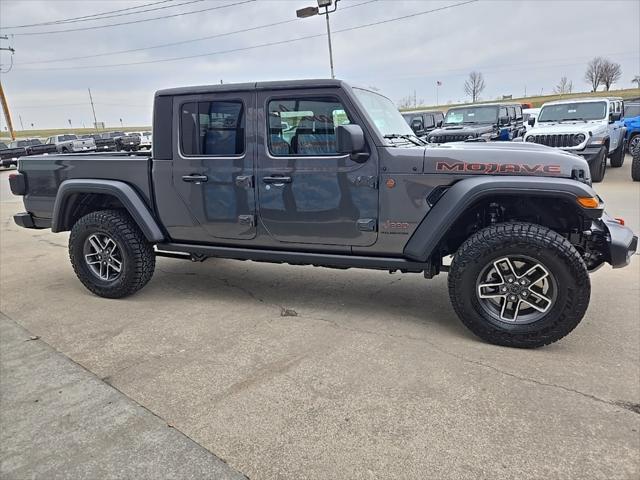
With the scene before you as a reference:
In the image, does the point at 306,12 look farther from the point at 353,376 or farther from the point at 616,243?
the point at 353,376

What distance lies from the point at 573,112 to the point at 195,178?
11.8m

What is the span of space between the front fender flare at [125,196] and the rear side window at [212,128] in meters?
0.67

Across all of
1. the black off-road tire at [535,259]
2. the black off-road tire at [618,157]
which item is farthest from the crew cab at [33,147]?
the black off-road tire at [535,259]

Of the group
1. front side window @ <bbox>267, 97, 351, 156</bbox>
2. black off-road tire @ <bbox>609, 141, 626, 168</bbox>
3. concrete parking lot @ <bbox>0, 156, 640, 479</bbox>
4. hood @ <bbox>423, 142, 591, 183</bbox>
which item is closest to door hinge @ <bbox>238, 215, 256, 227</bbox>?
front side window @ <bbox>267, 97, 351, 156</bbox>

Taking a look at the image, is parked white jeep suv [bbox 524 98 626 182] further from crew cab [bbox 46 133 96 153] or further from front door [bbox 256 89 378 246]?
crew cab [bbox 46 133 96 153]

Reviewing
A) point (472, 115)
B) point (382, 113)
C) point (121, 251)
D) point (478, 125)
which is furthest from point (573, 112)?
point (121, 251)

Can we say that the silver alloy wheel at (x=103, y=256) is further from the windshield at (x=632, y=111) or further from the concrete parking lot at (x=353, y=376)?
the windshield at (x=632, y=111)

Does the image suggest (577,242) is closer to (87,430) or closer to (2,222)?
(87,430)

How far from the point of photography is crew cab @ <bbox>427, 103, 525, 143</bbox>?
13.6m

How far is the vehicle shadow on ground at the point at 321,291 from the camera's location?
12.9 ft

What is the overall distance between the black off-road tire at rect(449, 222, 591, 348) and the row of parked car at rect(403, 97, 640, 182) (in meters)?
5.07

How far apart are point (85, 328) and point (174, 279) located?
4.68 feet

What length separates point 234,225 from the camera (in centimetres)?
402

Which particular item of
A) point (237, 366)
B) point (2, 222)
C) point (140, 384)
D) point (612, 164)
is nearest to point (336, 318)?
point (237, 366)
